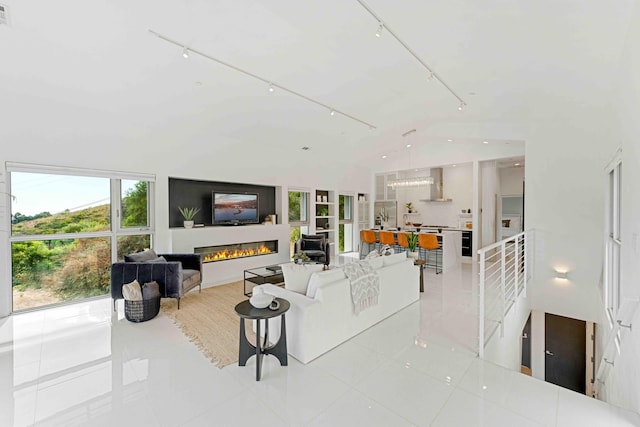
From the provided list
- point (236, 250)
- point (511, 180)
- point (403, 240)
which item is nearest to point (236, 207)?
point (236, 250)

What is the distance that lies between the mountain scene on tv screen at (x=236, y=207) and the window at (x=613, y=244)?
621 cm

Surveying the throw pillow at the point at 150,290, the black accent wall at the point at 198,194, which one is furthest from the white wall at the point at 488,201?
the throw pillow at the point at 150,290

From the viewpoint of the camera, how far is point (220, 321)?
3877 mm

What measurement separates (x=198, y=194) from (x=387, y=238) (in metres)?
4.54

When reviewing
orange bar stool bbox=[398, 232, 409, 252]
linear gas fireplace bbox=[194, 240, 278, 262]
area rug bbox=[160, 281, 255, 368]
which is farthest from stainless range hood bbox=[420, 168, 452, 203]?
area rug bbox=[160, 281, 255, 368]

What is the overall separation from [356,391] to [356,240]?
24.0 feet

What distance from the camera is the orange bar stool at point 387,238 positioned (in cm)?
725

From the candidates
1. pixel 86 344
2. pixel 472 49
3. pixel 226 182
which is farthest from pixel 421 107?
pixel 86 344

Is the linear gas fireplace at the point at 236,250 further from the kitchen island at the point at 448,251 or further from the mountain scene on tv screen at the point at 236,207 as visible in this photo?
the kitchen island at the point at 448,251

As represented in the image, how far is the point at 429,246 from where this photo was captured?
254 inches

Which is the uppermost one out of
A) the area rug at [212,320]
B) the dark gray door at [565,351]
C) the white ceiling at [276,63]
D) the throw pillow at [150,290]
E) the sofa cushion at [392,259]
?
the white ceiling at [276,63]

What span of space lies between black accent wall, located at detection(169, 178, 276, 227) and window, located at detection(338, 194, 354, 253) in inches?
120

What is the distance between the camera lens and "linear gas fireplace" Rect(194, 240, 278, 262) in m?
5.95

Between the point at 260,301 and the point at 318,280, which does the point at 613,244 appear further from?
the point at 260,301
